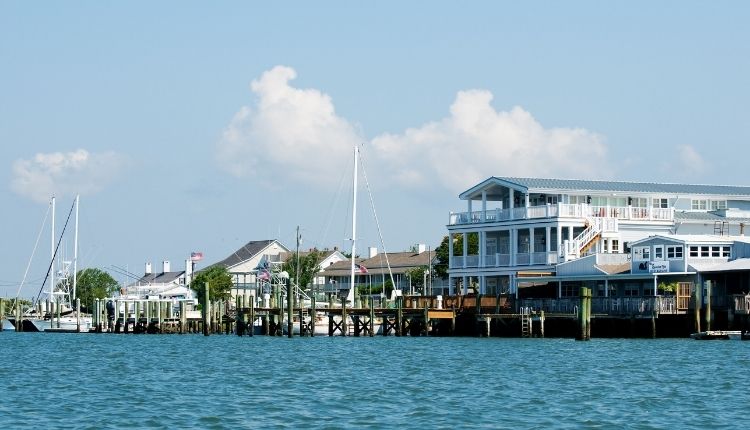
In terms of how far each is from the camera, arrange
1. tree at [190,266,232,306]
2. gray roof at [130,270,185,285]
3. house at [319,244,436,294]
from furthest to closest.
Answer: gray roof at [130,270,185,285] < house at [319,244,436,294] < tree at [190,266,232,306]

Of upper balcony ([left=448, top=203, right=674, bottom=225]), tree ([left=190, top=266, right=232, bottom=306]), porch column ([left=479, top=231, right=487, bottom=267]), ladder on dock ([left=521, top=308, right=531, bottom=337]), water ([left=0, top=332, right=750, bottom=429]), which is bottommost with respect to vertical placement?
water ([left=0, top=332, right=750, bottom=429])

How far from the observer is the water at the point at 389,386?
129ft

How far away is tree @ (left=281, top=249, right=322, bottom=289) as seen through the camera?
14700cm

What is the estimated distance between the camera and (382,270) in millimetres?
152750

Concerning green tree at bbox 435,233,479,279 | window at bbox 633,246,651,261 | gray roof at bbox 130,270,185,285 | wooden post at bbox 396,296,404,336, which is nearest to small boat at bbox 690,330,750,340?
window at bbox 633,246,651,261

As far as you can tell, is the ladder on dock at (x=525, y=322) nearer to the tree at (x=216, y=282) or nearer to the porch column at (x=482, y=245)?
the porch column at (x=482, y=245)

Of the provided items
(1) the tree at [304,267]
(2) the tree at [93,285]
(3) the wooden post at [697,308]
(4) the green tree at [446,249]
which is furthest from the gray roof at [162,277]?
(3) the wooden post at [697,308]

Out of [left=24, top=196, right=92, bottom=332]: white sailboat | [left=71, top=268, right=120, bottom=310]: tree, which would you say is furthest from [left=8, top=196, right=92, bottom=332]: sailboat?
[left=71, top=268, right=120, bottom=310]: tree

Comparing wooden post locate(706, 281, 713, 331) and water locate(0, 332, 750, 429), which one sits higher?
wooden post locate(706, 281, 713, 331)

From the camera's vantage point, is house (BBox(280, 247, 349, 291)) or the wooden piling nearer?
the wooden piling

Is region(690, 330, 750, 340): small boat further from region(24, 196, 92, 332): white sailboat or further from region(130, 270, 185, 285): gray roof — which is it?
region(130, 270, 185, 285): gray roof

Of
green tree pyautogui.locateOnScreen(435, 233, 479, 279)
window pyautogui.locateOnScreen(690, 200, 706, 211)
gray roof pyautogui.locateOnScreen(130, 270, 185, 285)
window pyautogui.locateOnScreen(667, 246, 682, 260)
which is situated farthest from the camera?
gray roof pyautogui.locateOnScreen(130, 270, 185, 285)

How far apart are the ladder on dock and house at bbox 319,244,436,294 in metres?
65.3

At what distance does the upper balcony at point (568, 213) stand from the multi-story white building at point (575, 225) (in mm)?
60
